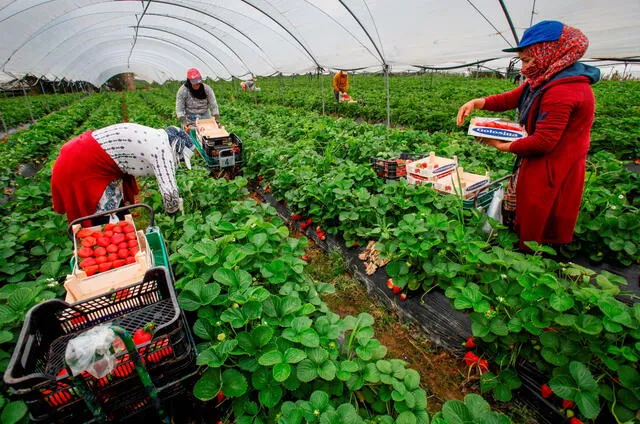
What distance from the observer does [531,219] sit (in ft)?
8.23

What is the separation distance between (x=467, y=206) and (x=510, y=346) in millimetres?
1602

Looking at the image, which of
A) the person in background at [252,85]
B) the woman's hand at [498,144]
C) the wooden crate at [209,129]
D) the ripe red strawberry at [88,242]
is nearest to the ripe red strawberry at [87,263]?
the ripe red strawberry at [88,242]

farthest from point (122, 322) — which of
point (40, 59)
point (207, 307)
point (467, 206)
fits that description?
point (40, 59)

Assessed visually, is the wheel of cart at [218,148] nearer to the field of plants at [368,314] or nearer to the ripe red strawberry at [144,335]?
the field of plants at [368,314]

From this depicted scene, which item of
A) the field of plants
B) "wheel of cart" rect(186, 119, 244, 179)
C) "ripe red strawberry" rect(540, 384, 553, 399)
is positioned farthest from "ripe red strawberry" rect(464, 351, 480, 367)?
"wheel of cart" rect(186, 119, 244, 179)

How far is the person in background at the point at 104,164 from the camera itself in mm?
2619

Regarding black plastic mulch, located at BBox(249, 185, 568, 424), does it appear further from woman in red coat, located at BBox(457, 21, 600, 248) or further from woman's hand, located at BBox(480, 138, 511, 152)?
woman's hand, located at BBox(480, 138, 511, 152)

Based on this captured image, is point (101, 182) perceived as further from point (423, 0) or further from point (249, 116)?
point (249, 116)

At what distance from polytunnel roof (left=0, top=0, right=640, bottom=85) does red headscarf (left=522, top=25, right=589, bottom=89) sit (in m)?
2.78

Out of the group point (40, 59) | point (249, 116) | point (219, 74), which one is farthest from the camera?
point (219, 74)

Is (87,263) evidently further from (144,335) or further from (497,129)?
(497,129)

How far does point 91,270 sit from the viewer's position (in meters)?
2.02

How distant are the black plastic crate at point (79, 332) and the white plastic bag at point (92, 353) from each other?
0.65 feet

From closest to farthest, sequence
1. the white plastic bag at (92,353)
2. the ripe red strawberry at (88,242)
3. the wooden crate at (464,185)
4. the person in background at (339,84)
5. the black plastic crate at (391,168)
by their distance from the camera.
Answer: the white plastic bag at (92,353) < the ripe red strawberry at (88,242) < the wooden crate at (464,185) < the black plastic crate at (391,168) < the person in background at (339,84)
